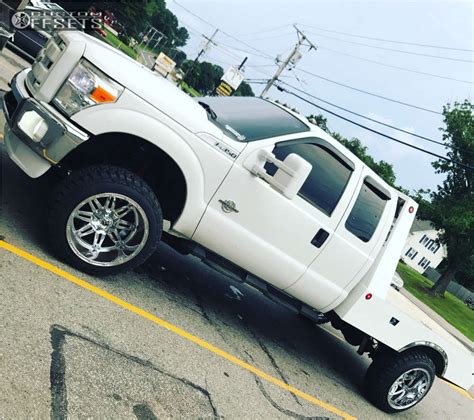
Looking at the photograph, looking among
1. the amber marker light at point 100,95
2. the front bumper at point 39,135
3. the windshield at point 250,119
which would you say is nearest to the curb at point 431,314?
the windshield at point 250,119

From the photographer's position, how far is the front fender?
145 inches

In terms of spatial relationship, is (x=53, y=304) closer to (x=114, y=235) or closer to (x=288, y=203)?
(x=114, y=235)

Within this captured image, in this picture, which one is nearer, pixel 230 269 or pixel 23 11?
pixel 230 269

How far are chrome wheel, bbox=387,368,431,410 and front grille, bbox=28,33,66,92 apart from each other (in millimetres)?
4653

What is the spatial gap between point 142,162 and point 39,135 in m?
0.94

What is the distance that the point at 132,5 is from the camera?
63.9 metres

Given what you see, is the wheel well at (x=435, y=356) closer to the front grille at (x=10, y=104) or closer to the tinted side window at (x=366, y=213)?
the tinted side window at (x=366, y=213)

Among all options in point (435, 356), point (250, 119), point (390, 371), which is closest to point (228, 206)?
point (250, 119)

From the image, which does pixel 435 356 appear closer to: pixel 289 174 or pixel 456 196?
pixel 289 174

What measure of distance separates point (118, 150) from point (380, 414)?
3.97 m

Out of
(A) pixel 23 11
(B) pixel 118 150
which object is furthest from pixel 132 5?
(B) pixel 118 150

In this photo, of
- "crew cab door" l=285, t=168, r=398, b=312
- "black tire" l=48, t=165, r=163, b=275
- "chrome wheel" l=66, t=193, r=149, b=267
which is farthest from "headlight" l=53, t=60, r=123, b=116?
"crew cab door" l=285, t=168, r=398, b=312

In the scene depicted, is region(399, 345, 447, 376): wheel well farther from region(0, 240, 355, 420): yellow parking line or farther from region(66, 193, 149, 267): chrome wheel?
region(66, 193, 149, 267): chrome wheel

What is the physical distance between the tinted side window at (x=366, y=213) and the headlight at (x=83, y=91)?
8.59ft
